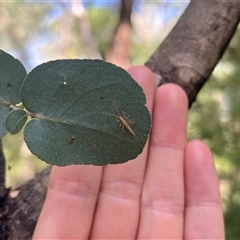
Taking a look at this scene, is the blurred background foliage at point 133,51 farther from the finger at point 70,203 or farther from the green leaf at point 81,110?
the green leaf at point 81,110

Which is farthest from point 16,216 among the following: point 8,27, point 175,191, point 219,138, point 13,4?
point 8,27

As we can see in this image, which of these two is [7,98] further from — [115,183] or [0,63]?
[115,183]

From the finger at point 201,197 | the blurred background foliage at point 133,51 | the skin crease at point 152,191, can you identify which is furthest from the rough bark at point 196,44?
the blurred background foliage at point 133,51

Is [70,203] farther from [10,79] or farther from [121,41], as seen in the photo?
[121,41]

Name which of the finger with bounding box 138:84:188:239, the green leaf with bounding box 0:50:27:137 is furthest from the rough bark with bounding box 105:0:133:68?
the green leaf with bounding box 0:50:27:137

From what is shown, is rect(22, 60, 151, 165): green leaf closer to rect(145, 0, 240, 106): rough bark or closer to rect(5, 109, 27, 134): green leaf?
rect(5, 109, 27, 134): green leaf

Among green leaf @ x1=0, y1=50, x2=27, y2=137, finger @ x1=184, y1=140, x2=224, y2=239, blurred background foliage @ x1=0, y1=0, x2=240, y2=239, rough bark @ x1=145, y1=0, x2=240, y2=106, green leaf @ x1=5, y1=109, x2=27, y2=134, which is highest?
green leaf @ x1=0, y1=50, x2=27, y2=137
